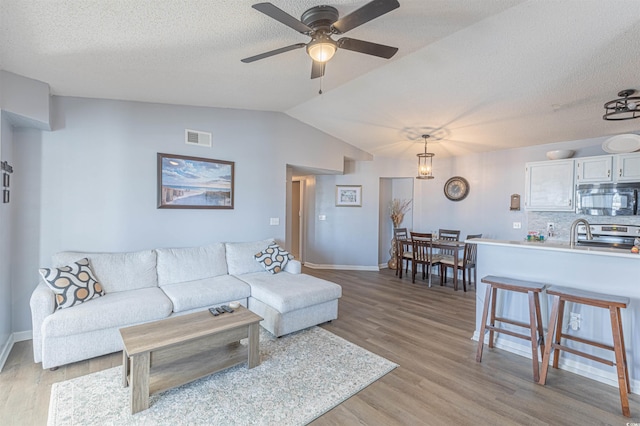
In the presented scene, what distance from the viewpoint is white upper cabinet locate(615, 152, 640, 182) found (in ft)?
12.0

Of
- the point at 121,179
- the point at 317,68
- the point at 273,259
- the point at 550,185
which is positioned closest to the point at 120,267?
the point at 121,179

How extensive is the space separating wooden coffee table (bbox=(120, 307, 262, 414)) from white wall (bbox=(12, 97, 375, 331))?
1.59 metres

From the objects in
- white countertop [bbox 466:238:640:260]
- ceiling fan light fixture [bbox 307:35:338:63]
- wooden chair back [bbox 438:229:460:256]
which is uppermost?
ceiling fan light fixture [bbox 307:35:338:63]

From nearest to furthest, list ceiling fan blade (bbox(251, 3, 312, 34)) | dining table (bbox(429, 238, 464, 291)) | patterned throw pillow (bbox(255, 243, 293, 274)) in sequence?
ceiling fan blade (bbox(251, 3, 312, 34)) < patterned throw pillow (bbox(255, 243, 293, 274)) < dining table (bbox(429, 238, 464, 291))

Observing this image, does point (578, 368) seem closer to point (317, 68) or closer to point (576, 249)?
point (576, 249)

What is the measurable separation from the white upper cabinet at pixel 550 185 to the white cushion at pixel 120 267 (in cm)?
543

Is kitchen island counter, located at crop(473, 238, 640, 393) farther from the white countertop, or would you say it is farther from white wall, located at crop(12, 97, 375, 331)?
white wall, located at crop(12, 97, 375, 331)

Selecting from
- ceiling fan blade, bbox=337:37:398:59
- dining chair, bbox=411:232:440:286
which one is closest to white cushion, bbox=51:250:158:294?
ceiling fan blade, bbox=337:37:398:59

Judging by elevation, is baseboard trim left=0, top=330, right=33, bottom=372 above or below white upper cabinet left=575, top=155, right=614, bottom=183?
below

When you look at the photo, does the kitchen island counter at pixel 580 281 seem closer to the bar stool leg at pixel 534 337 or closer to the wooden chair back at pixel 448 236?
the bar stool leg at pixel 534 337

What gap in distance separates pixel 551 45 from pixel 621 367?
8.39 feet

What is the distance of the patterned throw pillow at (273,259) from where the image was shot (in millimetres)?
3893

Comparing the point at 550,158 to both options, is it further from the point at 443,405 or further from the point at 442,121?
the point at 443,405

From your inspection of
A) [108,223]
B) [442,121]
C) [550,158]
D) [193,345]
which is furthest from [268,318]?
[550,158]
